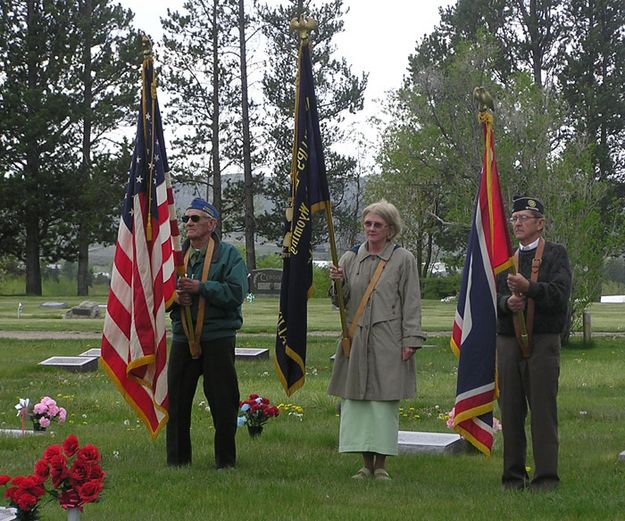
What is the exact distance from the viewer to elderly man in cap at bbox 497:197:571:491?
7.17 meters

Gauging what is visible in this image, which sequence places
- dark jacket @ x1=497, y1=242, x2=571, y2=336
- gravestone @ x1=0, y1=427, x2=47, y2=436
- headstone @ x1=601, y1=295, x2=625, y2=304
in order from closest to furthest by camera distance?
dark jacket @ x1=497, y1=242, x2=571, y2=336, gravestone @ x1=0, y1=427, x2=47, y2=436, headstone @ x1=601, y1=295, x2=625, y2=304

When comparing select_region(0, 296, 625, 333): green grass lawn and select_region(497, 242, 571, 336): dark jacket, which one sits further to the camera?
select_region(0, 296, 625, 333): green grass lawn

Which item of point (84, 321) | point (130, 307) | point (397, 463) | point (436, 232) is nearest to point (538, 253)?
point (397, 463)

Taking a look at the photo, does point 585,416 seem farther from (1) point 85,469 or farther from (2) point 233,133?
(2) point 233,133

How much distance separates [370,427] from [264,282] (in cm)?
4487

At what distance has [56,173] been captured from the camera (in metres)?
54.9

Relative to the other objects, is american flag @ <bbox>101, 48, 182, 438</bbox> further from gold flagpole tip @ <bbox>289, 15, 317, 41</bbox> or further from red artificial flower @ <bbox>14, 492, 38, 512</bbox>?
red artificial flower @ <bbox>14, 492, 38, 512</bbox>

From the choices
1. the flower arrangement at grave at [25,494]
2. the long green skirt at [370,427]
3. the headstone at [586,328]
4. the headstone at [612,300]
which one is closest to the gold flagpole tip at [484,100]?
the long green skirt at [370,427]

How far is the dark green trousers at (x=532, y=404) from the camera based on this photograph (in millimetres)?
7188

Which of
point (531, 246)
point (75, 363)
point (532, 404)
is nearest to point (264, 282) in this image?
point (75, 363)

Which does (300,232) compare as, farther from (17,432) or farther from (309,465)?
(17,432)

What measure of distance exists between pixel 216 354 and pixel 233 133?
47.8 m

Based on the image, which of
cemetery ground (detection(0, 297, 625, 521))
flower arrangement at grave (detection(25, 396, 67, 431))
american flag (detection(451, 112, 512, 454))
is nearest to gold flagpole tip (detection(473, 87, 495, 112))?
american flag (detection(451, 112, 512, 454))

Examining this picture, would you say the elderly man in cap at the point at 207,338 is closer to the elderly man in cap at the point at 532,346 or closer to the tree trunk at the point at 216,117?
the elderly man in cap at the point at 532,346
